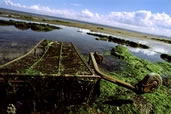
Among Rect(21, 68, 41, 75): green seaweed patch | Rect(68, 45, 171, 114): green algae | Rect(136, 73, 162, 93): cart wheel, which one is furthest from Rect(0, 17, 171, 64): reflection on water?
Rect(136, 73, 162, 93): cart wheel

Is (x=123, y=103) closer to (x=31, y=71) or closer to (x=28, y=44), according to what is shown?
(x=31, y=71)

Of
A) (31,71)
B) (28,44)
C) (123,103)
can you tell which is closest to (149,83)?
(123,103)

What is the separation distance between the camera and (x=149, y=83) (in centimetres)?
756

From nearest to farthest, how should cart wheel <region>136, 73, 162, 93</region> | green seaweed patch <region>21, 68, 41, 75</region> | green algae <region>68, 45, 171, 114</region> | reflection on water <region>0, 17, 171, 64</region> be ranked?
green seaweed patch <region>21, 68, 41, 75</region>
cart wheel <region>136, 73, 162, 93</region>
green algae <region>68, 45, 171, 114</region>
reflection on water <region>0, 17, 171, 64</region>

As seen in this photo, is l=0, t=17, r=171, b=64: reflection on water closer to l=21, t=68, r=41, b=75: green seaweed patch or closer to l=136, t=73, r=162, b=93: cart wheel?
l=21, t=68, r=41, b=75: green seaweed patch

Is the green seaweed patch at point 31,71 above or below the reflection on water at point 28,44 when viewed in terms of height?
above

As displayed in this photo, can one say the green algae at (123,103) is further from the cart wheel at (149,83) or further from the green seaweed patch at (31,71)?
the green seaweed patch at (31,71)

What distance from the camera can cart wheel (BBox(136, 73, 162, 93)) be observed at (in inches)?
293

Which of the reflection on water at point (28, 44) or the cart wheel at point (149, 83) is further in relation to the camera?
the reflection on water at point (28, 44)

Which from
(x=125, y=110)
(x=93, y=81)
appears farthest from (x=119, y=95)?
(x=93, y=81)

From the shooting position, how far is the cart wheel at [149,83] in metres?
7.44

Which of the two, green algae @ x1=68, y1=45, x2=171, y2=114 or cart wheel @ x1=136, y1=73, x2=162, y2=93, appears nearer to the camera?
cart wheel @ x1=136, y1=73, x2=162, y2=93

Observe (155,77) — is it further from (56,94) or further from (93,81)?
(56,94)

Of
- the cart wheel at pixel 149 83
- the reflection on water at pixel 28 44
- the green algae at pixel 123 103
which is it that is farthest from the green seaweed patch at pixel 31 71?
the reflection on water at pixel 28 44
